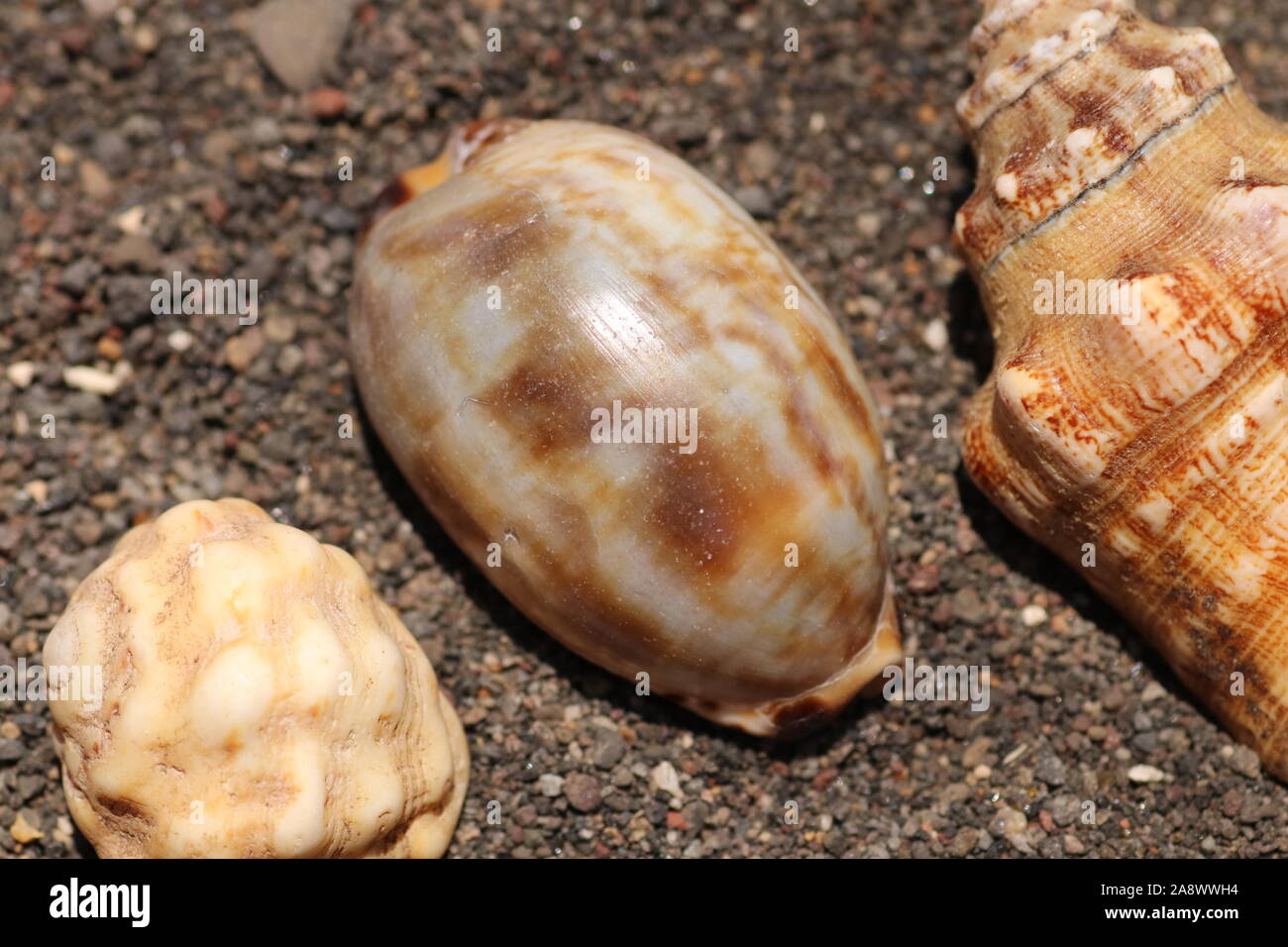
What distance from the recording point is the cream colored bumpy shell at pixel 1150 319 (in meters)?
2.87

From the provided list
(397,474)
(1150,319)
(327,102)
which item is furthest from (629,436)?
(327,102)

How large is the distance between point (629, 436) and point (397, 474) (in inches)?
31.9

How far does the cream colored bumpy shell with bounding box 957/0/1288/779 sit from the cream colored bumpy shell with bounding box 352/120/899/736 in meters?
0.46

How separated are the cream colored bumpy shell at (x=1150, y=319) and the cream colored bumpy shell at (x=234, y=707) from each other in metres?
1.56

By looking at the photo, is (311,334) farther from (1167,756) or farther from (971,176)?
(1167,756)

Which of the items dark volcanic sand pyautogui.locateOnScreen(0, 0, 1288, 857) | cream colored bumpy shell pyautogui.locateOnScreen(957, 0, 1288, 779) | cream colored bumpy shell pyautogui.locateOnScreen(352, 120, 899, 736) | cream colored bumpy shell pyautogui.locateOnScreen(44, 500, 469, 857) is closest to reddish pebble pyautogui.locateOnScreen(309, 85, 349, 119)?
dark volcanic sand pyautogui.locateOnScreen(0, 0, 1288, 857)

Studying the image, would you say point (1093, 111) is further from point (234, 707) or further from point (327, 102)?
point (234, 707)

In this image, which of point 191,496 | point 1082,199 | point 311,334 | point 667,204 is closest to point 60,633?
point 191,496

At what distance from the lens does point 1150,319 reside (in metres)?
2.84

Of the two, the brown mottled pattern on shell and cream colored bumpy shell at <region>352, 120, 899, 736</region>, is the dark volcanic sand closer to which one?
cream colored bumpy shell at <region>352, 120, 899, 736</region>

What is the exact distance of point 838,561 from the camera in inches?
119

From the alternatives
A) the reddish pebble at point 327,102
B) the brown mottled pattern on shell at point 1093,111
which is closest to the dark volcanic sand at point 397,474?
the reddish pebble at point 327,102

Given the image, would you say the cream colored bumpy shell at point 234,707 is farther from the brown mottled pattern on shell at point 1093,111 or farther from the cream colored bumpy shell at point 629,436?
the brown mottled pattern on shell at point 1093,111

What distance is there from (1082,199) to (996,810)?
4.74 feet
